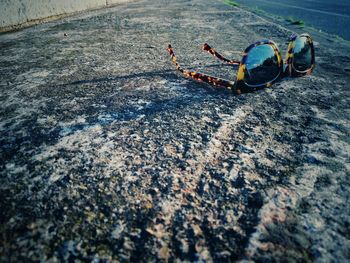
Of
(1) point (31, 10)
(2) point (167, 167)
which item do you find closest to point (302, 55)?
(2) point (167, 167)

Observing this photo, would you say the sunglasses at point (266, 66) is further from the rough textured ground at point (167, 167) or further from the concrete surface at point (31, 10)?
the concrete surface at point (31, 10)

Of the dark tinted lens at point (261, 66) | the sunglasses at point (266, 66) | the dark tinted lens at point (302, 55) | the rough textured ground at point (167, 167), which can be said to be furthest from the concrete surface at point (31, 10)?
the dark tinted lens at point (302, 55)

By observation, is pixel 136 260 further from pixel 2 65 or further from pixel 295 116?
pixel 2 65

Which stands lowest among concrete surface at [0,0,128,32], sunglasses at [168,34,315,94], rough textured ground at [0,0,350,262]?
rough textured ground at [0,0,350,262]

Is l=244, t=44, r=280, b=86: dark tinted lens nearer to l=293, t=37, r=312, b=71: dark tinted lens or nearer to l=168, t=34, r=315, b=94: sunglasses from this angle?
l=168, t=34, r=315, b=94: sunglasses

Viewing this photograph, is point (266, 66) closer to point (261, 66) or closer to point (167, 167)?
point (261, 66)

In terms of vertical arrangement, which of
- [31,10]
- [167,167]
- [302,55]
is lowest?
[167,167]

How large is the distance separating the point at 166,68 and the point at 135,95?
28.5 inches

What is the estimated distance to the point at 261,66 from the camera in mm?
1978

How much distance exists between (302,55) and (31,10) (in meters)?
4.54

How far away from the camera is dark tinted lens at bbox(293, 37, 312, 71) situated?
2.26m

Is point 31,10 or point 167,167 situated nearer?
point 167,167

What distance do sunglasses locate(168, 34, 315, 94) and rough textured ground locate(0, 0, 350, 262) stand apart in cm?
9

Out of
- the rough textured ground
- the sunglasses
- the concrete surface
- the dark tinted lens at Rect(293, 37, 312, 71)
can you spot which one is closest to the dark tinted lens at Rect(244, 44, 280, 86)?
the sunglasses
